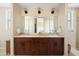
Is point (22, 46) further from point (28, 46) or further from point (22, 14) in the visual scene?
point (22, 14)

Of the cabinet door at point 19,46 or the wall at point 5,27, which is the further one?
the cabinet door at point 19,46

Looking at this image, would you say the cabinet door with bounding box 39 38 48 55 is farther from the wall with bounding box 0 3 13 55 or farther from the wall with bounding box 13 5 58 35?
the wall with bounding box 0 3 13 55

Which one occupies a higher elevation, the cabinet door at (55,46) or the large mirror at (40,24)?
the large mirror at (40,24)

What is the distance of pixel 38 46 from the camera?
198 cm

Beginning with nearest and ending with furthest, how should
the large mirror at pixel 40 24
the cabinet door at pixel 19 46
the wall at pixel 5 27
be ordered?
the wall at pixel 5 27
the cabinet door at pixel 19 46
the large mirror at pixel 40 24

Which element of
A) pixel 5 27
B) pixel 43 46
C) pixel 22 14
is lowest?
pixel 43 46

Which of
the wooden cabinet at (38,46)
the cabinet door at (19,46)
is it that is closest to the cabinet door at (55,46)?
the wooden cabinet at (38,46)

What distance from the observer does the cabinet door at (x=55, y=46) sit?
187cm

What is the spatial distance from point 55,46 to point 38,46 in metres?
0.29

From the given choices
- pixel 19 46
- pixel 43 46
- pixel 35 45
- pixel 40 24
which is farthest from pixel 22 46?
pixel 40 24

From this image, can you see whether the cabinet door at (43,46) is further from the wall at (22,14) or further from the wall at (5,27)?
the wall at (5,27)

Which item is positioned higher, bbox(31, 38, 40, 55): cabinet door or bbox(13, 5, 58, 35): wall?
bbox(13, 5, 58, 35): wall

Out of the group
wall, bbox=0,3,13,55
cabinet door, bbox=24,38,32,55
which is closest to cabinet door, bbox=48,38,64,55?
cabinet door, bbox=24,38,32,55

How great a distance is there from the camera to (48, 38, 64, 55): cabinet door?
187 cm
